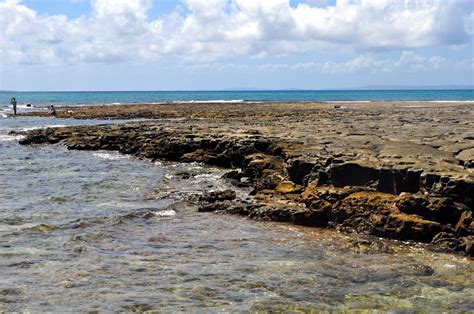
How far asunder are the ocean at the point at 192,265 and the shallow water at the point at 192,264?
0.08ft

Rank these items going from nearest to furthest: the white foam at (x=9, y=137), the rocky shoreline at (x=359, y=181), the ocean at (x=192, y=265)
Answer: the ocean at (x=192, y=265)
the rocky shoreline at (x=359, y=181)
the white foam at (x=9, y=137)

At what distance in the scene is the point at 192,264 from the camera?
1271 cm

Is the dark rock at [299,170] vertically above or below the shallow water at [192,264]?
above

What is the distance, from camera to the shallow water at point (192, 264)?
1048 centimetres

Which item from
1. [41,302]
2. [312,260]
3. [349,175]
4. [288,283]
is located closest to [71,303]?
[41,302]

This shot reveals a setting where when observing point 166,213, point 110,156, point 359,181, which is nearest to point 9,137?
point 110,156

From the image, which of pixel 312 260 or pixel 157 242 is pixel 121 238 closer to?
pixel 157 242

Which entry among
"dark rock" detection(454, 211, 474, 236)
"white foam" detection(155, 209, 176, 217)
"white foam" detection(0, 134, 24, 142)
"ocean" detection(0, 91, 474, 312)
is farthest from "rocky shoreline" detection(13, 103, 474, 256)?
"white foam" detection(0, 134, 24, 142)

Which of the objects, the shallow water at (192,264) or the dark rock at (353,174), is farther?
the dark rock at (353,174)

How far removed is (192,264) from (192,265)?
0.26ft

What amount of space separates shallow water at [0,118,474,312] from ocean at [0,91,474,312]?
2 centimetres

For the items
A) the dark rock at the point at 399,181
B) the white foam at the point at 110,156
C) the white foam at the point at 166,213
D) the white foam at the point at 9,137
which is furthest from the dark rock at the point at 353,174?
the white foam at the point at 9,137

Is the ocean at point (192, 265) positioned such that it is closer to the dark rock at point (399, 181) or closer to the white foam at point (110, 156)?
the dark rock at point (399, 181)

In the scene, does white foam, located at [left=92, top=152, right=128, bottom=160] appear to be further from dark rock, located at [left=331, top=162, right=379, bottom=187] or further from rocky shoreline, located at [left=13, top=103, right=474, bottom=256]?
dark rock, located at [left=331, top=162, right=379, bottom=187]
